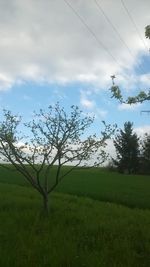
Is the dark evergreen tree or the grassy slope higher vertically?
the dark evergreen tree

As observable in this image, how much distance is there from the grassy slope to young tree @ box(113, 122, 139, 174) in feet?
282

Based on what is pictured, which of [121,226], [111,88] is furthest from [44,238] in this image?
[111,88]

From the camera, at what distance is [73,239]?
13984 millimetres

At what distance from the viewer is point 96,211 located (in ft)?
69.6

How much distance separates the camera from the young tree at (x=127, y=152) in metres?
106

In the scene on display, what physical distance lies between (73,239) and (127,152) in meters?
94.1

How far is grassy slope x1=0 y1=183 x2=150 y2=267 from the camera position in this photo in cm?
1129

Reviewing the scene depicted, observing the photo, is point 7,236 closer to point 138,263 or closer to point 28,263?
point 28,263

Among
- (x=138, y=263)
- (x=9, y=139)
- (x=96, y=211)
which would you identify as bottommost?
(x=138, y=263)

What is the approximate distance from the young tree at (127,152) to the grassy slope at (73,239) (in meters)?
85.9

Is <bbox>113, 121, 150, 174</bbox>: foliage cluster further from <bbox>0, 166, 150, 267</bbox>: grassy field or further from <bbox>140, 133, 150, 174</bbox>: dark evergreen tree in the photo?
<bbox>0, 166, 150, 267</bbox>: grassy field

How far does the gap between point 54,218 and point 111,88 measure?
7717 mm

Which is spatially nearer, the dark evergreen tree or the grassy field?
the grassy field

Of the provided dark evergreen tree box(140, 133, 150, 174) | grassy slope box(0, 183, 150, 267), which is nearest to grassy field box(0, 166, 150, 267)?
grassy slope box(0, 183, 150, 267)
